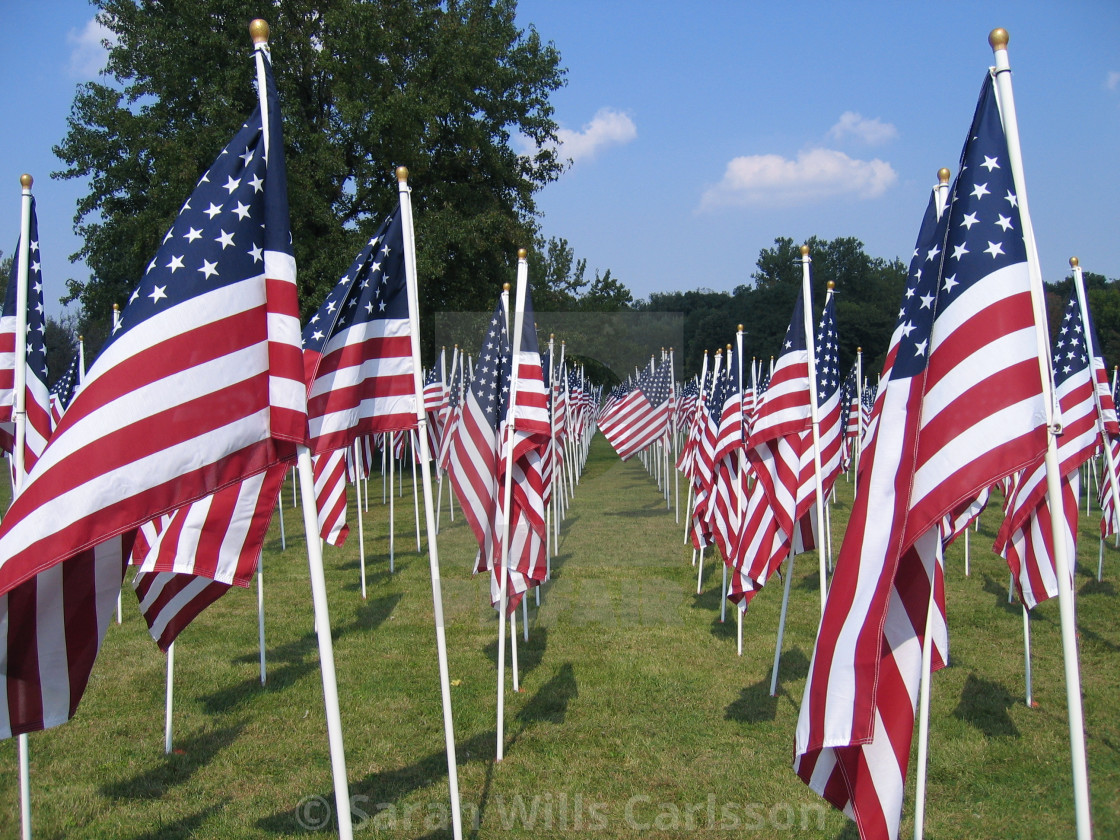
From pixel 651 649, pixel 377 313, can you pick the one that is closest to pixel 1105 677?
pixel 651 649

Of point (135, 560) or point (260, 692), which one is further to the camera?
point (260, 692)

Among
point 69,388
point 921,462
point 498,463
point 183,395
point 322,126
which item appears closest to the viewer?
point 183,395

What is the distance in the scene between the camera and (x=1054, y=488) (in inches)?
118

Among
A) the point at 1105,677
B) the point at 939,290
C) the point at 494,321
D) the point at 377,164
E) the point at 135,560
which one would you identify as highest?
the point at 377,164

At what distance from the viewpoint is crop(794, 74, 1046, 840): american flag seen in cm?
321

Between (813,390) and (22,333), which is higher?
(22,333)

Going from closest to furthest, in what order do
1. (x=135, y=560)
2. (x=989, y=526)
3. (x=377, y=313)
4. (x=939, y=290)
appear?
1. (x=939, y=290)
2. (x=377, y=313)
3. (x=135, y=560)
4. (x=989, y=526)

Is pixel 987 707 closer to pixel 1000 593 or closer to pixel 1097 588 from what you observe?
pixel 1000 593

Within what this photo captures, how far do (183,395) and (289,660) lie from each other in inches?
271

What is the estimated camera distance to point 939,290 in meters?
3.48

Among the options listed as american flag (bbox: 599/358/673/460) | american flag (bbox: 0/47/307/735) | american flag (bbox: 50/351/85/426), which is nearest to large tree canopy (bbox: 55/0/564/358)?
american flag (bbox: 599/358/673/460)

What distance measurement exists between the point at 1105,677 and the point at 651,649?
4.40 metres

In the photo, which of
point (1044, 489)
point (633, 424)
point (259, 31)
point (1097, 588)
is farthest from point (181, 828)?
point (633, 424)

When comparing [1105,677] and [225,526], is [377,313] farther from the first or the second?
→ [1105,677]
